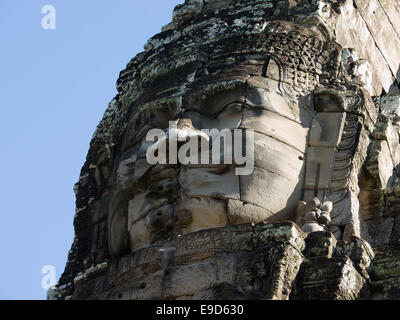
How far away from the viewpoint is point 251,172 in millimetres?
21016

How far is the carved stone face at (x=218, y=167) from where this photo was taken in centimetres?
2094

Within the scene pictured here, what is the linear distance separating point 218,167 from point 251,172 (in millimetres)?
443

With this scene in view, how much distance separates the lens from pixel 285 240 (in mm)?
19938

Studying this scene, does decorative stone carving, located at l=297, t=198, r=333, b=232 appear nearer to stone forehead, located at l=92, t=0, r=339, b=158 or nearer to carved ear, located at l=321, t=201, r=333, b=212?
carved ear, located at l=321, t=201, r=333, b=212

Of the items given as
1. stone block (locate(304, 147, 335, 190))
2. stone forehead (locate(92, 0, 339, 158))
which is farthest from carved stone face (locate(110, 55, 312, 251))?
stone forehead (locate(92, 0, 339, 158))

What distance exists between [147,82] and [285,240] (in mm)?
4277

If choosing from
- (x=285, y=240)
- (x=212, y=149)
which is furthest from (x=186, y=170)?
(x=285, y=240)

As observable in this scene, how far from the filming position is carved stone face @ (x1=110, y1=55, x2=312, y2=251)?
68.7 feet

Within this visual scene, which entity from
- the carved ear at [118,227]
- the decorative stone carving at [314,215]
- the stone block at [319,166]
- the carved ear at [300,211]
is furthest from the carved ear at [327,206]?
the carved ear at [118,227]

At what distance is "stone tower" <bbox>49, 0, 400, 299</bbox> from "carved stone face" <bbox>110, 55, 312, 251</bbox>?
18 millimetres

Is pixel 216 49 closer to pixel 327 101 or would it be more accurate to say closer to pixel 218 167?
pixel 327 101

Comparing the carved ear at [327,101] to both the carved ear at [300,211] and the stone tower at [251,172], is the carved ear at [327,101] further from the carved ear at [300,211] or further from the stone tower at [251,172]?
the carved ear at [300,211]

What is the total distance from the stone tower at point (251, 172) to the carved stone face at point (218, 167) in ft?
0.06
